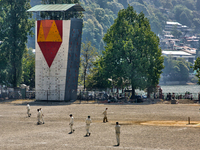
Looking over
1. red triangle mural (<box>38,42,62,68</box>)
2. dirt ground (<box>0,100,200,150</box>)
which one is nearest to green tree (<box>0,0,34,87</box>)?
red triangle mural (<box>38,42,62,68</box>)

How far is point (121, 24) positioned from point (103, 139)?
48.2m

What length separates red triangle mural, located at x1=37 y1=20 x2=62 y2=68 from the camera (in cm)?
6712

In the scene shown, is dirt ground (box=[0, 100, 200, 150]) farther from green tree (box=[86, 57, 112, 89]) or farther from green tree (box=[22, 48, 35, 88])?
green tree (box=[22, 48, 35, 88])

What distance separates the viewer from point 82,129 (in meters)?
36.3

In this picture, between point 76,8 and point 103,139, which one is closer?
point 103,139

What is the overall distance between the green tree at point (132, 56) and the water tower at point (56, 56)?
8599mm

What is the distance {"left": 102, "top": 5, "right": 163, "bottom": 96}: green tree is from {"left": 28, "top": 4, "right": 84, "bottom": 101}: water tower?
8.60m

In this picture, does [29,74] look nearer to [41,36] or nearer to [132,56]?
[41,36]

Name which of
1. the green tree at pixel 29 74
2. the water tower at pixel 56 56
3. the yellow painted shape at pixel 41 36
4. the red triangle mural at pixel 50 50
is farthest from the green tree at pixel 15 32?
the red triangle mural at pixel 50 50

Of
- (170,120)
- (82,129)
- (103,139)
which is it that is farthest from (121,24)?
(103,139)

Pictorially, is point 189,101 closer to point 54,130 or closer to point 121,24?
point 121,24

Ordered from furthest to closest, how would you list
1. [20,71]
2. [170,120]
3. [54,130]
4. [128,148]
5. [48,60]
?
[20,71]
[48,60]
[170,120]
[54,130]
[128,148]

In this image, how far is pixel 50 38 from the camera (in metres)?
67.2

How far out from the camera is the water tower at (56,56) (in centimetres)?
6712
